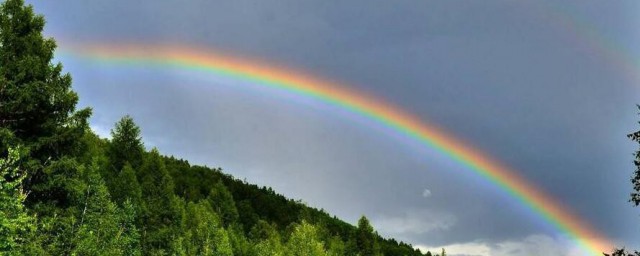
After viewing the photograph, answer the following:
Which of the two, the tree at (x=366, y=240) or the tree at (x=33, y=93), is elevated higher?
the tree at (x=366, y=240)

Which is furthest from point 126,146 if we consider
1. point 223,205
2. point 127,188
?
point 223,205

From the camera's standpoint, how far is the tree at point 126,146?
82938 millimetres

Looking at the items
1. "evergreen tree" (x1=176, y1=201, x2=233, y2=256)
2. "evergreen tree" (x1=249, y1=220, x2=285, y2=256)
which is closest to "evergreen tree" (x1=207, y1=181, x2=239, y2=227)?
"evergreen tree" (x1=249, y1=220, x2=285, y2=256)

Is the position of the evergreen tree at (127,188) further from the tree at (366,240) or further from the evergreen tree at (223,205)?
the tree at (366,240)

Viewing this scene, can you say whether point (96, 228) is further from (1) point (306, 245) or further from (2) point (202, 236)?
(1) point (306, 245)

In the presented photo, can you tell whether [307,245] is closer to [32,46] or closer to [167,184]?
[167,184]

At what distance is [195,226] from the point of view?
97.4m

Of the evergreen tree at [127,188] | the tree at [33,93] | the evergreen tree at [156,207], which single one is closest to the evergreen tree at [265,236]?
the evergreen tree at [156,207]

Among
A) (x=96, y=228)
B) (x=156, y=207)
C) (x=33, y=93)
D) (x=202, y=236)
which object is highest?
(x=202, y=236)

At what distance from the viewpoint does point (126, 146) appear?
3381 inches

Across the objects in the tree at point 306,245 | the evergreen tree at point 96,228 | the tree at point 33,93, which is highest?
the tree at point 306,245

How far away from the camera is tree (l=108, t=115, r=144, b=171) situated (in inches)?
3265

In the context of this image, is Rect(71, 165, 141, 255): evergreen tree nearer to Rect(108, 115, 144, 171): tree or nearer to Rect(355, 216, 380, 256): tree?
Rect(108, 115, 144, 171): tree

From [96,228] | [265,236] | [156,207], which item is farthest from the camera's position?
[265,236]
